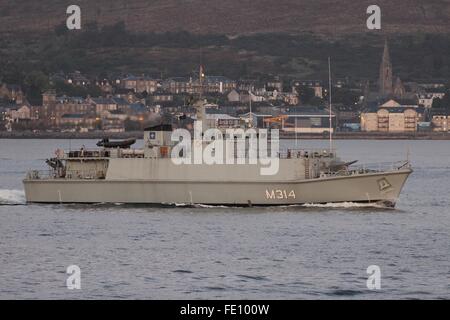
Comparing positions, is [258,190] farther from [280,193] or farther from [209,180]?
[209,180]

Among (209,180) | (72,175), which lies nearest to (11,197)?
(72,175)

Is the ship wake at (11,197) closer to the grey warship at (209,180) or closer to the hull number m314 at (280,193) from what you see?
the grey warship at (209,180)

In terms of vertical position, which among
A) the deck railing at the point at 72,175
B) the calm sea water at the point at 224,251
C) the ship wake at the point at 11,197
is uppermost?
the deck railing at the point at 72,175

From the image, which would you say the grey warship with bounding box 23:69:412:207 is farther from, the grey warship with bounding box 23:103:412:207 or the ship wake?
the ship wake

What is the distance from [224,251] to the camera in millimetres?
45281

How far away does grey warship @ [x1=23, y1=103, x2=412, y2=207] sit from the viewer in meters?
54.1

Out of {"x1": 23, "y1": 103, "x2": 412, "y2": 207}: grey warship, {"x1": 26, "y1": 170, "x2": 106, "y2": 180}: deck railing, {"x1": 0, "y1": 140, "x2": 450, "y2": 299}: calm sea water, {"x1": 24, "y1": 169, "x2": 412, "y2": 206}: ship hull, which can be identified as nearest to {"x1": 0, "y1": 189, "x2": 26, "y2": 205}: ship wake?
{"x1": 0, "y1": 140, "x2": 450, "y2": 299}: calm sea water

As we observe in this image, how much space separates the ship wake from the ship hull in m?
5.33

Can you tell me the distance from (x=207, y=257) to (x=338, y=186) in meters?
11.3

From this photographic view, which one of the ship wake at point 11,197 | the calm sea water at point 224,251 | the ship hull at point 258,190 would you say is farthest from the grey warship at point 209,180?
the ship wake at point 11,197

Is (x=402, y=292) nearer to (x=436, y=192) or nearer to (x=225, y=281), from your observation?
(x=225, y=281)

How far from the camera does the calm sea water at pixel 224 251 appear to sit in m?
38.6
